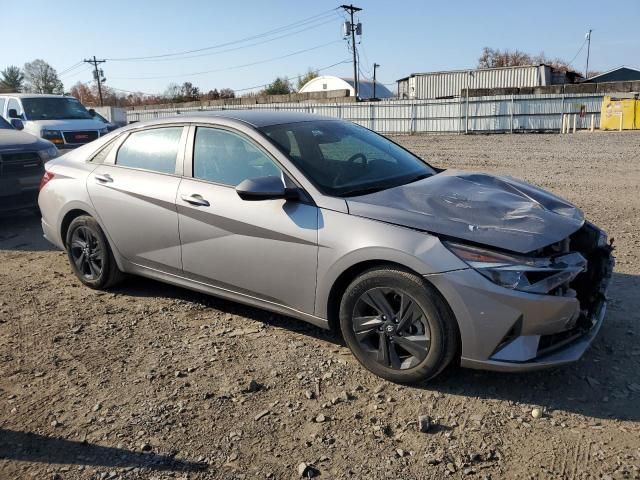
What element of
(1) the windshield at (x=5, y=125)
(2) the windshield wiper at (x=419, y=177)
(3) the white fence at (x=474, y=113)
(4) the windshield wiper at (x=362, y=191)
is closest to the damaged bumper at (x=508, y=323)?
(4) the windshield wiper at (x=362, y=191)

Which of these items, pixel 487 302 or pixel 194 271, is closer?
pixel 487 302

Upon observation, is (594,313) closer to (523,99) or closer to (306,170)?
(306,170)

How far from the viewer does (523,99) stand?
2839 centimetres

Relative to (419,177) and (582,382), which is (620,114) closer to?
(419,177)

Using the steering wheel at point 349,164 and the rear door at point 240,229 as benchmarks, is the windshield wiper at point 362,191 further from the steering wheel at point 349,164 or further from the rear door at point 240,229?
the rear door at point 240,229

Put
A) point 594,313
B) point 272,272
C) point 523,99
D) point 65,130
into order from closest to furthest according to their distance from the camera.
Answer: point 594,313
point 272,272
point 65,130
point 523,99

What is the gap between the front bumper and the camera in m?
3.01

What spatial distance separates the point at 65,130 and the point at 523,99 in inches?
914

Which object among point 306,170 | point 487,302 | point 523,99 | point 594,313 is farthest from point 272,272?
point 523,99

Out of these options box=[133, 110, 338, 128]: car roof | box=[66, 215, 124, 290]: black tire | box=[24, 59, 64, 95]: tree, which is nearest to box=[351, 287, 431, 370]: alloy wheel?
box=[133, 110, 338, 128]: car roof

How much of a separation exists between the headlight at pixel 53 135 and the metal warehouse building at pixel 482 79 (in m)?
30.9

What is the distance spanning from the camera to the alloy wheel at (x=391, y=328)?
10.7ft

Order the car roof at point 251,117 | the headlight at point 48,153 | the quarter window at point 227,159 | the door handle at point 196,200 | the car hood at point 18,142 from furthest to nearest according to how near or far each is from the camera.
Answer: the headlight at point 48,153
the car hood at point 18,142
the car roof at point 251,117
the door handle at point 196,200
the quarter window at point 227,159

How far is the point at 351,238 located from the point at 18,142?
648 centimetres
